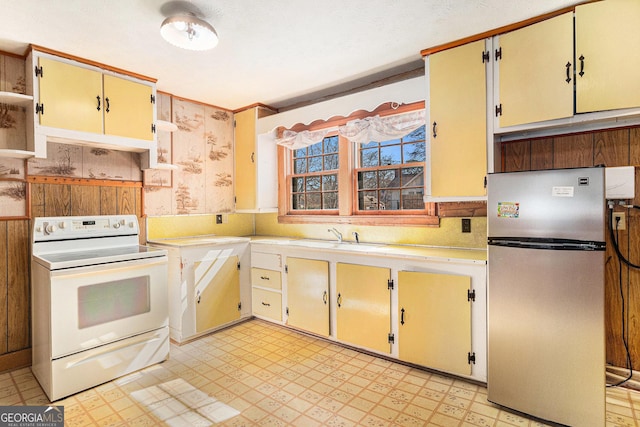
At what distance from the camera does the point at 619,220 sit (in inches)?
90.4

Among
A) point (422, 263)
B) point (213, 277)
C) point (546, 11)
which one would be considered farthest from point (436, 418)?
point (546, 11)

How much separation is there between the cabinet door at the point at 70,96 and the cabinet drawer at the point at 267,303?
2.16 metres

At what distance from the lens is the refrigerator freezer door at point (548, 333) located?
1815mm

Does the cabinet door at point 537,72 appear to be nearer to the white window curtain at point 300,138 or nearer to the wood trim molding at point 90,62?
the white window curtain at point 300,138

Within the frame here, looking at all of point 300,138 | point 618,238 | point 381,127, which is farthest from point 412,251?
point 300,138

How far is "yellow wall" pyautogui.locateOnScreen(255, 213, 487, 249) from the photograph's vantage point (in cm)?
275

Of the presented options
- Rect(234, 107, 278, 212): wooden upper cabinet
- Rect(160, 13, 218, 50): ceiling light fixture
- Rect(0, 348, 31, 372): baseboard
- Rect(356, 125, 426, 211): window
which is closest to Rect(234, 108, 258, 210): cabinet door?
Rect(234, 107, 278, 212): wooden upper cabinet

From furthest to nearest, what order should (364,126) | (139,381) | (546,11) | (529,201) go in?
(364,126), (139,381), (546,11), (529,201)

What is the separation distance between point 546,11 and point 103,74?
336cm

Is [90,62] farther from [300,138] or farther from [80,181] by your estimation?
[300,138]

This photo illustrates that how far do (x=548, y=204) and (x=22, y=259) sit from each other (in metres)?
3.84

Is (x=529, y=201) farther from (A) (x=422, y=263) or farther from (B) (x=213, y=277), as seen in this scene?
(B) (x=213, y=277)

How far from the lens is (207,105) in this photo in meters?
3.95

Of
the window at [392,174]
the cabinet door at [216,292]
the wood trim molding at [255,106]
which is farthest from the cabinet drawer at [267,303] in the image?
the wood trim molding at [255,106]
